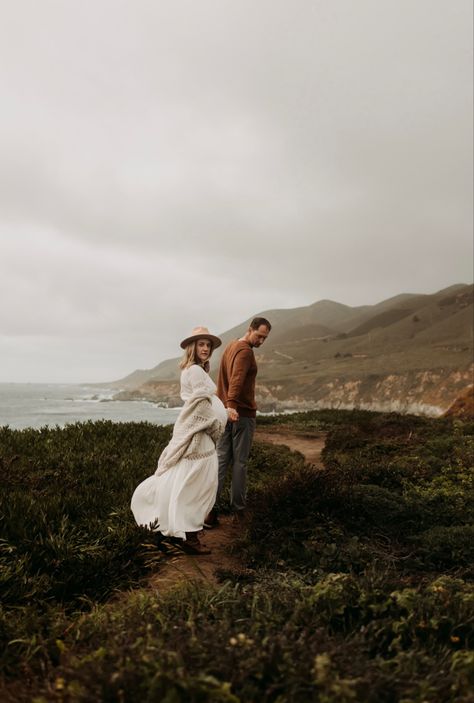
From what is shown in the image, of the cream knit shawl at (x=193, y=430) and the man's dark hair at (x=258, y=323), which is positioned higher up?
the man's dark hair at (x=258, y=323)

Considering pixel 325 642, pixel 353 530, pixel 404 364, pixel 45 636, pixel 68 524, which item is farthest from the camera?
pixel 404 364

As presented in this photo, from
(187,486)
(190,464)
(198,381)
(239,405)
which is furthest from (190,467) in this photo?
(239,405)

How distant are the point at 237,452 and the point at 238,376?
112 centimetres

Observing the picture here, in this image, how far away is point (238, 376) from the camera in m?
6.52

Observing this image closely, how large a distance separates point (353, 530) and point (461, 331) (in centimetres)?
13285

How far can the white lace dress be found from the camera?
5.30m

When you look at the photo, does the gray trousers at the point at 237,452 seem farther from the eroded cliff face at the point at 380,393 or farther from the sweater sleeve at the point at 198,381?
the eroded cliff face at the point at 380,393

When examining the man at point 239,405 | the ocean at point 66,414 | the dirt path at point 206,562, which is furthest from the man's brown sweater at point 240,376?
the ocean at point 66,414

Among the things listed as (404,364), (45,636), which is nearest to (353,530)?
(45,636)

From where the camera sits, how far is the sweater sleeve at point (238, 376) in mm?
6492

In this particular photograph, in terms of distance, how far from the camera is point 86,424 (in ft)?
41.3

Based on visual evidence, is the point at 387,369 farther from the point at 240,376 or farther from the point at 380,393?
the point at 240,376

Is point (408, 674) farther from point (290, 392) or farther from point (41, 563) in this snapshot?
point (290, 392)

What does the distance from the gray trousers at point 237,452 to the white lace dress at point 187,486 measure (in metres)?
1.00
